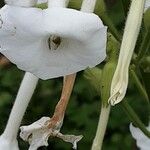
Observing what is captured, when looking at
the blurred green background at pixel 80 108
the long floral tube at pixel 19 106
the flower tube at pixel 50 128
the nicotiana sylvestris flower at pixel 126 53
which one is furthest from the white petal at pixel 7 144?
the blurred green background at pixel 80 108

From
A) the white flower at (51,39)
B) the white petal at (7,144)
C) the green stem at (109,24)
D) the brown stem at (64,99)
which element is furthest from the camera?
the white petal at (7,144)

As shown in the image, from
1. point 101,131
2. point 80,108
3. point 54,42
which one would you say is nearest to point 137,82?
point 101,131

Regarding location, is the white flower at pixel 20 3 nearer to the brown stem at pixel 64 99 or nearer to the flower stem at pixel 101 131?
the brown stem at pixel 64 99

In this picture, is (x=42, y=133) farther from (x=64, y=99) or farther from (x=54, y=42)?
(x=54, y=42)

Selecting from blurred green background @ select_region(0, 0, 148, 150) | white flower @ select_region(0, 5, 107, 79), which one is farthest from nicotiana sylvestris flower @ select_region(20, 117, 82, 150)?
blurred green background @ select_region(0, 0, 148, 150)

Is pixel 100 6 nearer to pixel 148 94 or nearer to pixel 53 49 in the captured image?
pixel 53 49

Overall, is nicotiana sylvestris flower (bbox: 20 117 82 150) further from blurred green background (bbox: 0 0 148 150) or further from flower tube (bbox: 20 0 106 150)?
blurred green background (bbox: 0 0 148 150)

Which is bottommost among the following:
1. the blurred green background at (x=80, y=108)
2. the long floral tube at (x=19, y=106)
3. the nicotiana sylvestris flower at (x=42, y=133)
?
the blurred green background at (x=80, y=108)

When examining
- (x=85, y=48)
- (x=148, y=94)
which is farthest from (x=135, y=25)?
(x=148, y=94)
